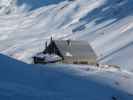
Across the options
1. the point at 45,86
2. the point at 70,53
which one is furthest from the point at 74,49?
the point at 45,86

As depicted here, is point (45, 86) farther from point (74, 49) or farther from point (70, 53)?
point (74, 49)

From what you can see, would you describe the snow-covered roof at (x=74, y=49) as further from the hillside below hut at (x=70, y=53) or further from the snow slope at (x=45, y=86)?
the snow slope at (x=45, y=86)

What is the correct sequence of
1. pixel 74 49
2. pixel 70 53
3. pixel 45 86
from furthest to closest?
1. pixel 74 49
2. pixel 70 53
3. pixel 45 86

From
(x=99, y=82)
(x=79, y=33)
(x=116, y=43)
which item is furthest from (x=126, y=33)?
(x=99, y=82)

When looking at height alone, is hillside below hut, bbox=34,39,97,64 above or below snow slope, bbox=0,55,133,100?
above

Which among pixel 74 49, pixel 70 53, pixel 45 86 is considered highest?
pixel 74 49

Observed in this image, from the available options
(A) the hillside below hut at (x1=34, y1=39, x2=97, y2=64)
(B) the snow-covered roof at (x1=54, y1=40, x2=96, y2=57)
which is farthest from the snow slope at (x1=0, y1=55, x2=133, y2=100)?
(B) the snow-covered roof at (x1=54, y1=40, x2=96, y2=57)

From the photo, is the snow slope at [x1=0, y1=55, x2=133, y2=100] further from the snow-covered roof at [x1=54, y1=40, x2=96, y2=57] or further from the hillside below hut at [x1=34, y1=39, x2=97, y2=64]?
the snow-covered roof at [x1=54, y1=40, x2=96, y2=57]

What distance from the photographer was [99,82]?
45938 millimetres

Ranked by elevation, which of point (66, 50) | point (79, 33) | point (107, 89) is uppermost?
point (79, 33)

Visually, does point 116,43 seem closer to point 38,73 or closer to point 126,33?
point 126,33

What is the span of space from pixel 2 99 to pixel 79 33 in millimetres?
139338

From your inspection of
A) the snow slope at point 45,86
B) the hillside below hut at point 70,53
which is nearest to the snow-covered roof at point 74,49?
the hillside below hut at point 70,53

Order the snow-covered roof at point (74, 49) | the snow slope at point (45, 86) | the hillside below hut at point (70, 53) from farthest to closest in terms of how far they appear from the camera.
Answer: the snow-covered roof at point (74, 49)
the hillside below hut at point (70, 53)
the snow slope at point (45, 86)
